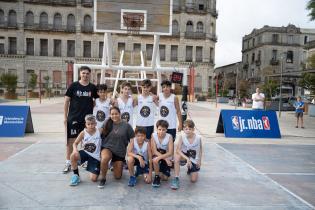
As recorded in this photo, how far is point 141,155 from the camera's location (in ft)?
19.3

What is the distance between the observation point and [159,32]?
12492mm

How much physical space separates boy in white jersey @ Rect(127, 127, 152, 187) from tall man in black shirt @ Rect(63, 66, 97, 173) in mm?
1150

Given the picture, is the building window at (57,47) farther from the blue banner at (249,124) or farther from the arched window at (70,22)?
the blue banner at (249,124)

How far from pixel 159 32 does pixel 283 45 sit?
53.8 m

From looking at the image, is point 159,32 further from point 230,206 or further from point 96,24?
point 230,206

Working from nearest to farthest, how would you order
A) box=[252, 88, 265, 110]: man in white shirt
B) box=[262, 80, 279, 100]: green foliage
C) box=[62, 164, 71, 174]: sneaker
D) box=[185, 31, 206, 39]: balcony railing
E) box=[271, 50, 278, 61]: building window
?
1. box=[62, 164, 71, 174]: sneaker
2. box=[252, 88, 265, 110]: man in white shirt
3. box=[262, 80, 279, 100]: green foliage
4. box=[185, 31, 206, 39]: balcony railing
5. box=[271, 50, 278, 61]: building window

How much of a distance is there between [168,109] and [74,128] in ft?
6.34

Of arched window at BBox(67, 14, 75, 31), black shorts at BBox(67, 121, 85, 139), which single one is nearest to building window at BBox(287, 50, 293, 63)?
arched window at BBox(67, 14, 75, 31)

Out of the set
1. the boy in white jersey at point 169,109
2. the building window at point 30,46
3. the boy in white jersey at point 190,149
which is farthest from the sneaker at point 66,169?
the building window at point 30,46

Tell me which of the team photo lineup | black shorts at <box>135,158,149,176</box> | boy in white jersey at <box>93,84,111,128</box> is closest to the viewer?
the team photo lineup

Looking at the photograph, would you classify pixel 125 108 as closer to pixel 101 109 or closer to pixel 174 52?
pixel 101 109

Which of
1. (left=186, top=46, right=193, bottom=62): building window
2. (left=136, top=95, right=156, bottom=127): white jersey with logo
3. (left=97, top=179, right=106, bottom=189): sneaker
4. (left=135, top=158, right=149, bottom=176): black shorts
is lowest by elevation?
(left=97, top=179, right=106, bottom=189): sneaker

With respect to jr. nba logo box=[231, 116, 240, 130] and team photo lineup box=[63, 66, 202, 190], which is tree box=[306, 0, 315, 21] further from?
team photo lineup box=[63, 66, 202, 190]

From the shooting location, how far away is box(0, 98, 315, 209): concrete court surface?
4844 millimetres
